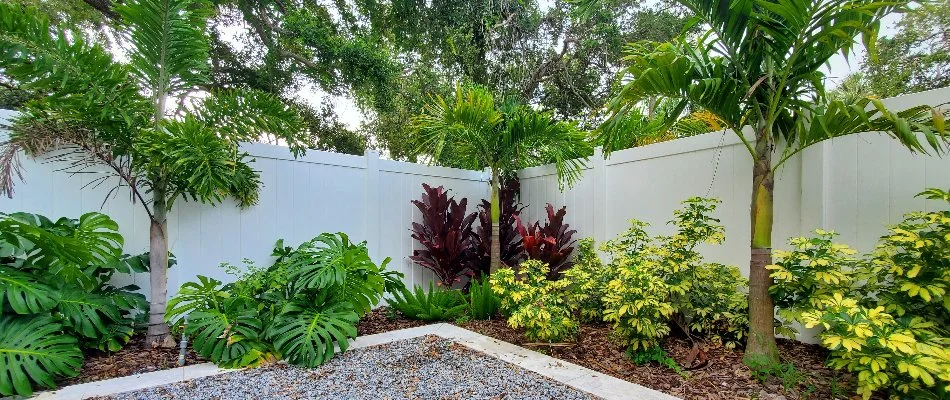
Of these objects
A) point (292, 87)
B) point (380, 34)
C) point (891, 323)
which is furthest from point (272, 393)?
point (292, 87)

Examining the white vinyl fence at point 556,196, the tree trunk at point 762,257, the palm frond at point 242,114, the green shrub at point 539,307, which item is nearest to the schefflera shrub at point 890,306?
the tree trunk at point 762,257

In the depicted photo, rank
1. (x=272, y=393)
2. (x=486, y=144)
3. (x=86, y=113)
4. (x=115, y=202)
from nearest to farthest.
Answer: (x=272, y=393) < (x=86, y=113) < (x=115, y=202) < (x=486, y=144)

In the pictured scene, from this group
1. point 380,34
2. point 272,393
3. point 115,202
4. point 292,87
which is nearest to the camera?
point 272,393

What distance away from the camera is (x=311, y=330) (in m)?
2.96

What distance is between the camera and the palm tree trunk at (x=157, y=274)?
3.00 meters

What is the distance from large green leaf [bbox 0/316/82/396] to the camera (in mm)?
2197

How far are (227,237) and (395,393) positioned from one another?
2.22 m

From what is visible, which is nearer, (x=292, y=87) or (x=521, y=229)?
(x=521, y=229)

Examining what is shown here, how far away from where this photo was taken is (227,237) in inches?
150

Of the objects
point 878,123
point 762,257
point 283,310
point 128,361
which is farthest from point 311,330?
point 878,123

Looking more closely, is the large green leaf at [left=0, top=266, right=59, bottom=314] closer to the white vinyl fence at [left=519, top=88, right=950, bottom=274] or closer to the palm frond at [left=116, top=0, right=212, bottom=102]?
the palm frond at [left=116, top=0, right=212, bottom=102]

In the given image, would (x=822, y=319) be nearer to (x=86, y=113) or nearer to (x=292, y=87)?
(x=86, y=113)

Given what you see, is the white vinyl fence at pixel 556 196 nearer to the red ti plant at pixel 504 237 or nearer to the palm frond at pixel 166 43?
the red ti plant at pixel 504 237

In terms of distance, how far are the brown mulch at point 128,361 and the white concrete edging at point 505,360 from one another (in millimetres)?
102
